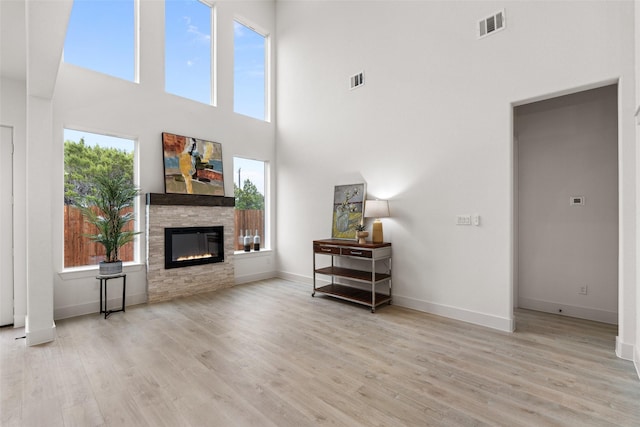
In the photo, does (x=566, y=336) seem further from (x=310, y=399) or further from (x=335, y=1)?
(x=335, y=1)

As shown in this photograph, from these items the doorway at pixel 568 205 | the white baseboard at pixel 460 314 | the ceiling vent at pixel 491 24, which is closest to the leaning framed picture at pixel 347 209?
the white baseboard at pixel 460 314

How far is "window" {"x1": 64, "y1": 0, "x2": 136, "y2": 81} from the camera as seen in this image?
4156mm

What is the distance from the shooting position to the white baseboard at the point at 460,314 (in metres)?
3.43

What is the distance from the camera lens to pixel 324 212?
17.9ft

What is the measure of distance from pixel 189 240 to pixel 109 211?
1249 mm

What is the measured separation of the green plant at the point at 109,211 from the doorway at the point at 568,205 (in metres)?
5.35

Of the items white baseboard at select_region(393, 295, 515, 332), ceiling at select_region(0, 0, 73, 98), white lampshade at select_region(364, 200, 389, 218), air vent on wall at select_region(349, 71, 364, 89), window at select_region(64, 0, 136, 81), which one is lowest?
white baseboard at select_region(393, 295, 515, 332)

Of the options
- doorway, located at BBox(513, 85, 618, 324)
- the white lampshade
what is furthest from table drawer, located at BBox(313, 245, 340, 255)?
doorway, located at BBox(513, 85, 618, 324)

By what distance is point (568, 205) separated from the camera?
3848 millimetres

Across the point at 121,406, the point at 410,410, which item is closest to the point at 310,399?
the point at 410,410

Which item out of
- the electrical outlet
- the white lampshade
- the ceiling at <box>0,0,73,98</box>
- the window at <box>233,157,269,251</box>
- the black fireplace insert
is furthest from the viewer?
the window at <box>233,157,269,251</box>

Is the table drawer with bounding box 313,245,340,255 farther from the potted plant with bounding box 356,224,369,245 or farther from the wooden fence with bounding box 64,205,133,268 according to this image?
the wooden fence with bounding box 64,205,133,268

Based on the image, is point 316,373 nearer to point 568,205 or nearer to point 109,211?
point 109,211

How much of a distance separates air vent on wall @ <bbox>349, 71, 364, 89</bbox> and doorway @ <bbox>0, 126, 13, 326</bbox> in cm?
452
